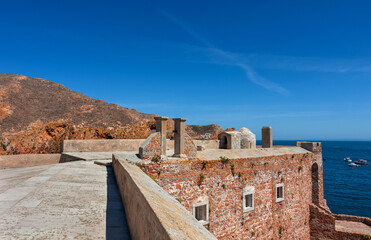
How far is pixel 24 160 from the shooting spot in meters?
12.6

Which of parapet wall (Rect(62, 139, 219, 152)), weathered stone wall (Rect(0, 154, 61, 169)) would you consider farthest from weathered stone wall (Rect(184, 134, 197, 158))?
weathered stone wall (Rect(0, 154, 61, 169))

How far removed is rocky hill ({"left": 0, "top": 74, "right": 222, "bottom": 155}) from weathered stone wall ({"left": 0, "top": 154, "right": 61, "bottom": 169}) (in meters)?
6.10

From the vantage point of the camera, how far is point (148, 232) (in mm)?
2543

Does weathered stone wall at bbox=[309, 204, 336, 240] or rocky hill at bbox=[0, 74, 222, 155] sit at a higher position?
rocky hill at bbox=[0, 74, 222, 155]

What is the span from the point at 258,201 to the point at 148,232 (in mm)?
11886

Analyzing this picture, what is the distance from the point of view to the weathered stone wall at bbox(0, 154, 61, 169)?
1190 centimetres

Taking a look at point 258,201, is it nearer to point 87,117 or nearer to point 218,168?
point 218,168

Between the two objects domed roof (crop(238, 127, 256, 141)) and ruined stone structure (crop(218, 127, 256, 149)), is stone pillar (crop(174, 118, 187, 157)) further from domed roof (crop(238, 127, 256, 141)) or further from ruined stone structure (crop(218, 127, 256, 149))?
domed roof (crop(238, 127, 256, 141))

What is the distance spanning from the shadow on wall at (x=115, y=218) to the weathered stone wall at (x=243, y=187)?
11.3ft

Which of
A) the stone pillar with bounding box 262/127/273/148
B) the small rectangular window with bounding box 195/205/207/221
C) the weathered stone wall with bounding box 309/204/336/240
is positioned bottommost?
the weathered stone wall with bounding box 309/204/336/240

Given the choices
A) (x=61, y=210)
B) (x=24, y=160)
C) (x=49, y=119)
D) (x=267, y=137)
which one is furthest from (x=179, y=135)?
(x=49, y=119)

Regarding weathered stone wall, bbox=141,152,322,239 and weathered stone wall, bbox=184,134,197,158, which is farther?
weathered stone wall, bbox=184,134,197,158

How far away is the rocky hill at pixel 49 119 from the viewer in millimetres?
19875

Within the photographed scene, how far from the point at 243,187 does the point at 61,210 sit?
981cm
